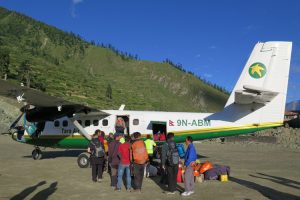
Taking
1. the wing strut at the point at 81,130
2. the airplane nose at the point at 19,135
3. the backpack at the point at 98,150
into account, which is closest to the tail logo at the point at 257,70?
the backpack at the point at 98,150

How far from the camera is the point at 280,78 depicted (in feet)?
53.0

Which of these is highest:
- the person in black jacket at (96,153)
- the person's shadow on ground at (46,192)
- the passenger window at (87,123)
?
the passenger window at (87,123)

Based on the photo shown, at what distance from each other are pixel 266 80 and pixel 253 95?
226 cm

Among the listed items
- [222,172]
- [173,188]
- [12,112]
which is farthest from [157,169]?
[12,112]

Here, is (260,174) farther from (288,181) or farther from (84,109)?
(84,109)

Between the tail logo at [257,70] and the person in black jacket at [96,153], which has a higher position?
the tail logo at [257,70]

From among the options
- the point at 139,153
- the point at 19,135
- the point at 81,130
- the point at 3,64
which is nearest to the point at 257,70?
the point at 139,153

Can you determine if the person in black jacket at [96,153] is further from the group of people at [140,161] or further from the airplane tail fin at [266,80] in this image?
the airplane tail fin at [266,80]

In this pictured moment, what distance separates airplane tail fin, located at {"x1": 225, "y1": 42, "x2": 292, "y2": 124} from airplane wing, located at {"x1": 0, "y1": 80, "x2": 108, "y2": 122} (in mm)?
8181

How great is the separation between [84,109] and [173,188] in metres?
9.26

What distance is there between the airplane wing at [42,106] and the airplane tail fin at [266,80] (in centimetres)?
818

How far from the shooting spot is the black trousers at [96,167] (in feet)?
40.5

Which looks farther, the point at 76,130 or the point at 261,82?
the point at 76,130

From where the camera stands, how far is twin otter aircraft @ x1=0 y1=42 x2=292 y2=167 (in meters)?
16.2
